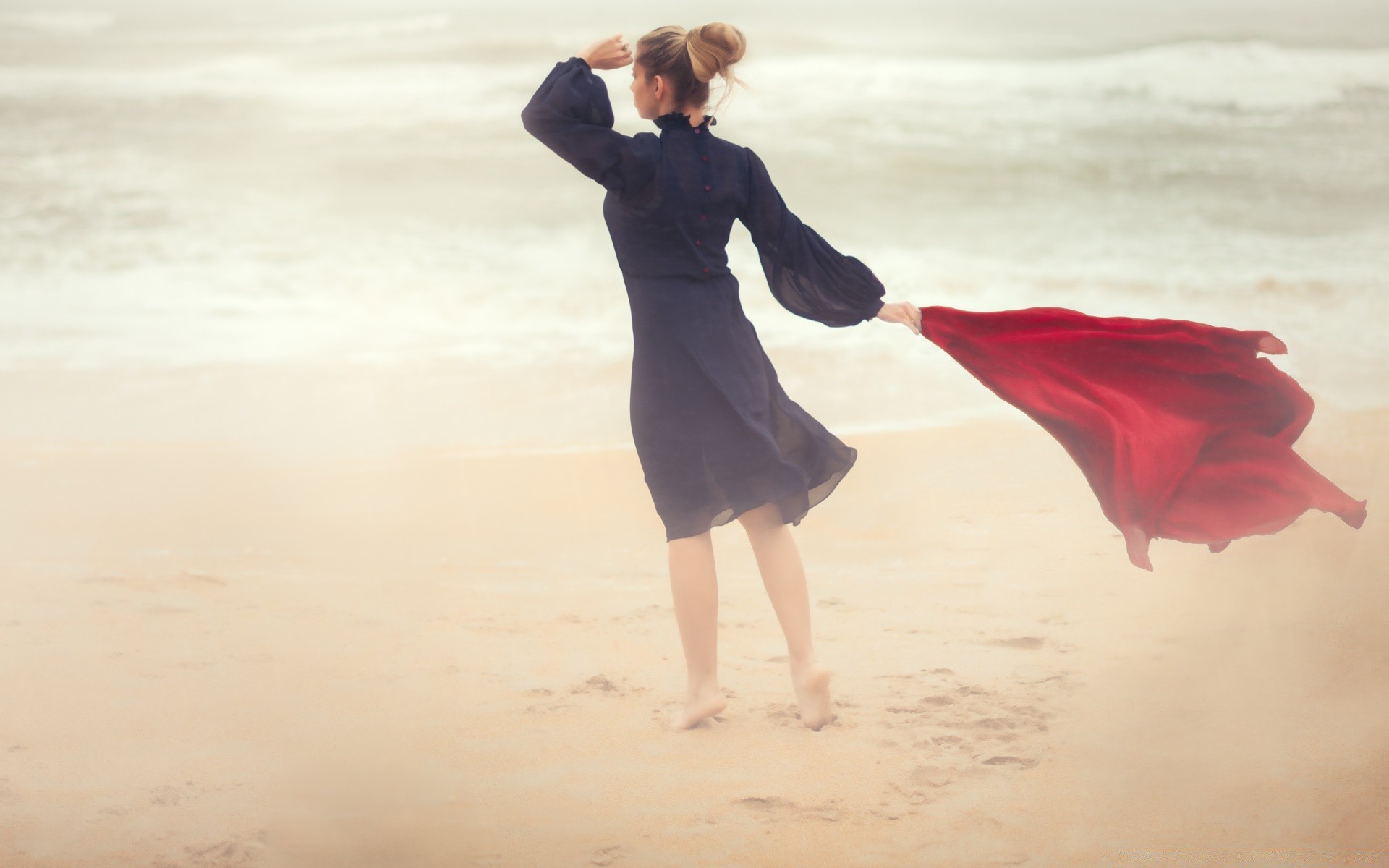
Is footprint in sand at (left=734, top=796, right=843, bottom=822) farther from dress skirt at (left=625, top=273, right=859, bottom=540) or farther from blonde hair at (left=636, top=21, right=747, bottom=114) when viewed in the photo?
blonde hair at (left=636, top=21, right=747, bottom=114)

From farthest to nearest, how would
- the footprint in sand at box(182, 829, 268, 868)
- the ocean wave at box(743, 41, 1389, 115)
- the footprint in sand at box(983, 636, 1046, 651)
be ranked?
the ocean wave at box(743, 41, 1389, 115) → the footprint in sand at box(983, 636, 1046, 651) → the footprint in sand at box(182, 829, 268, 868)

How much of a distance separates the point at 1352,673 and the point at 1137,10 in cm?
2203

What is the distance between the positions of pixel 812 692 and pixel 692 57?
1.62 metres

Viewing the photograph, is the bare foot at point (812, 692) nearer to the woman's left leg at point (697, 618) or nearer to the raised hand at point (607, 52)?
the woman's left leg at point (697, 618)

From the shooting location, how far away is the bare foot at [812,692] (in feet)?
10.5

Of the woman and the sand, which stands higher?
the woman

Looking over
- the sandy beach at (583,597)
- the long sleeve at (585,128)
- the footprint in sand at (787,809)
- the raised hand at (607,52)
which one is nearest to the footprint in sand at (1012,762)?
the sandy beach at (583,597)

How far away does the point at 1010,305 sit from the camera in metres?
12.8

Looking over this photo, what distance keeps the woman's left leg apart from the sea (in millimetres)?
3499

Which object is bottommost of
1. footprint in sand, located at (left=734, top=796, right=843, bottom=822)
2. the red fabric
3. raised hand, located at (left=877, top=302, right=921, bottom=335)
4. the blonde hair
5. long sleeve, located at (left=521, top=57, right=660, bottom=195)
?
footprint in sand, located at (left=734, top=796, right=843, bottom=822)

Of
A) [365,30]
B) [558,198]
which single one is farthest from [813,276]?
[365,30]

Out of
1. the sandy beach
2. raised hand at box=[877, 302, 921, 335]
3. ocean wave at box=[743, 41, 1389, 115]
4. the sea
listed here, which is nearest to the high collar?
raised hand at box=[877, 302, 921, 335]

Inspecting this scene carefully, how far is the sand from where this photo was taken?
9.00ft

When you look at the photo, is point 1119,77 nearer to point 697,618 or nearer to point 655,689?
point 655,689
